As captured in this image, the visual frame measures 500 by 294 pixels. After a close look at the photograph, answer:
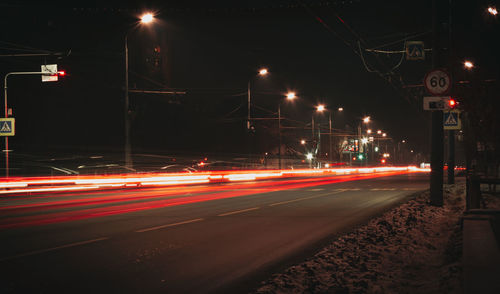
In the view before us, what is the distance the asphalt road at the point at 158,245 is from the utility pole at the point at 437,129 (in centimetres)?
181

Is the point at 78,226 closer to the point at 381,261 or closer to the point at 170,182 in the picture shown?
the point at 381,261

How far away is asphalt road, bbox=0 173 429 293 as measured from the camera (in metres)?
5.97

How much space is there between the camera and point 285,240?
9.05m

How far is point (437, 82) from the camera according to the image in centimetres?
1227

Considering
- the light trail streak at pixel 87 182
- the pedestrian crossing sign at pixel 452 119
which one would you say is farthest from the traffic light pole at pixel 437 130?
the light trail streak at pixel 87 182

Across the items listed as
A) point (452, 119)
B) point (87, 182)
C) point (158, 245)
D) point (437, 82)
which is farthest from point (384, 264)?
point (87, 182)

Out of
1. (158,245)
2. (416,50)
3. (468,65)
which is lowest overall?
(158,245)

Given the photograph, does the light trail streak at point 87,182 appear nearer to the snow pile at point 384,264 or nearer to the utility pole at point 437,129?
the utility pole at point 437,129

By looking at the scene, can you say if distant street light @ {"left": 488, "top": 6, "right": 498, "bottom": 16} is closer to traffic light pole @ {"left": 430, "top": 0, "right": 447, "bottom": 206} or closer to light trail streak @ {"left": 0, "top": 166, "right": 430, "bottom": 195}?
traffic light pole @ {"left": 430, "top": 0, "right": 447, "bottom": 206}

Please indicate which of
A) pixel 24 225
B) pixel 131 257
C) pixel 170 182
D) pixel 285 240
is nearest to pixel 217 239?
pixel 285 240

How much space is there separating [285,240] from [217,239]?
131 centimetres

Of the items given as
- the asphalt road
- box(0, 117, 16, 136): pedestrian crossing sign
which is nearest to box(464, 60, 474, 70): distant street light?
the asphalt road

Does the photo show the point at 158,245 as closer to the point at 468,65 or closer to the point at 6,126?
the point at 468,65

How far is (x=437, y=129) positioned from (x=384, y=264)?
765 centimetres
